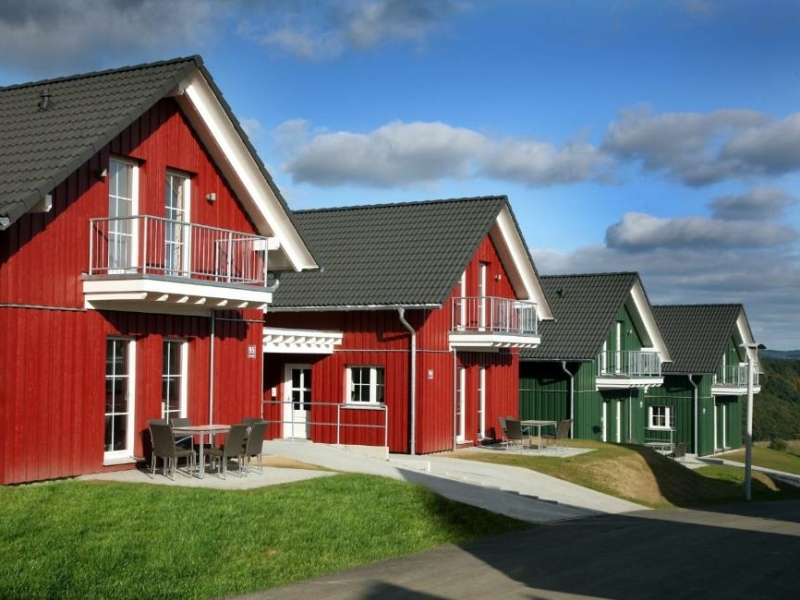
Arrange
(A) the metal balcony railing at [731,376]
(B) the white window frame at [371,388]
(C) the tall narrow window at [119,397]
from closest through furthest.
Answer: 1. (C) the tall narrow window at [119,397]
2. (B) the white window frame at [371,388]
3. (A) the metal balcony railing at [731,376]

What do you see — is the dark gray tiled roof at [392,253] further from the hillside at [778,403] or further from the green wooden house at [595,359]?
the hillside at [778,403]

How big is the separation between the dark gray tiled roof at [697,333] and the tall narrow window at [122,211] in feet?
100

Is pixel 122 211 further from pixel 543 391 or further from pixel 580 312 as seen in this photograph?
pixel 580 312

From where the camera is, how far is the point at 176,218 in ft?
60.0

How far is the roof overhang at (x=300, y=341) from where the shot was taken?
2391 centimetres

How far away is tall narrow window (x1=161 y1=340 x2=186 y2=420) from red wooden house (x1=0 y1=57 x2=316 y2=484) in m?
0.03

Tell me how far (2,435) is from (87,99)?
564 centimetres

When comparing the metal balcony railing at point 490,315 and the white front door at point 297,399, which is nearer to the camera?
the white front door at point 297,399

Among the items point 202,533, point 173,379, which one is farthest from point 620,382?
point 202,533

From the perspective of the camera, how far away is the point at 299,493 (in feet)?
48.3

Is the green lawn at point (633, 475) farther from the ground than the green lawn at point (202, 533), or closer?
closer

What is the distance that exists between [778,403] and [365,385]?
66.8m

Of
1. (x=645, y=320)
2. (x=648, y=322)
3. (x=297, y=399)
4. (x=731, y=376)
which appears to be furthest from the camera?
(x=731, y=376)

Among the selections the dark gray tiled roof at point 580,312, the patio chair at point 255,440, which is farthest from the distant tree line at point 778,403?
the patio chair at point 255,440
